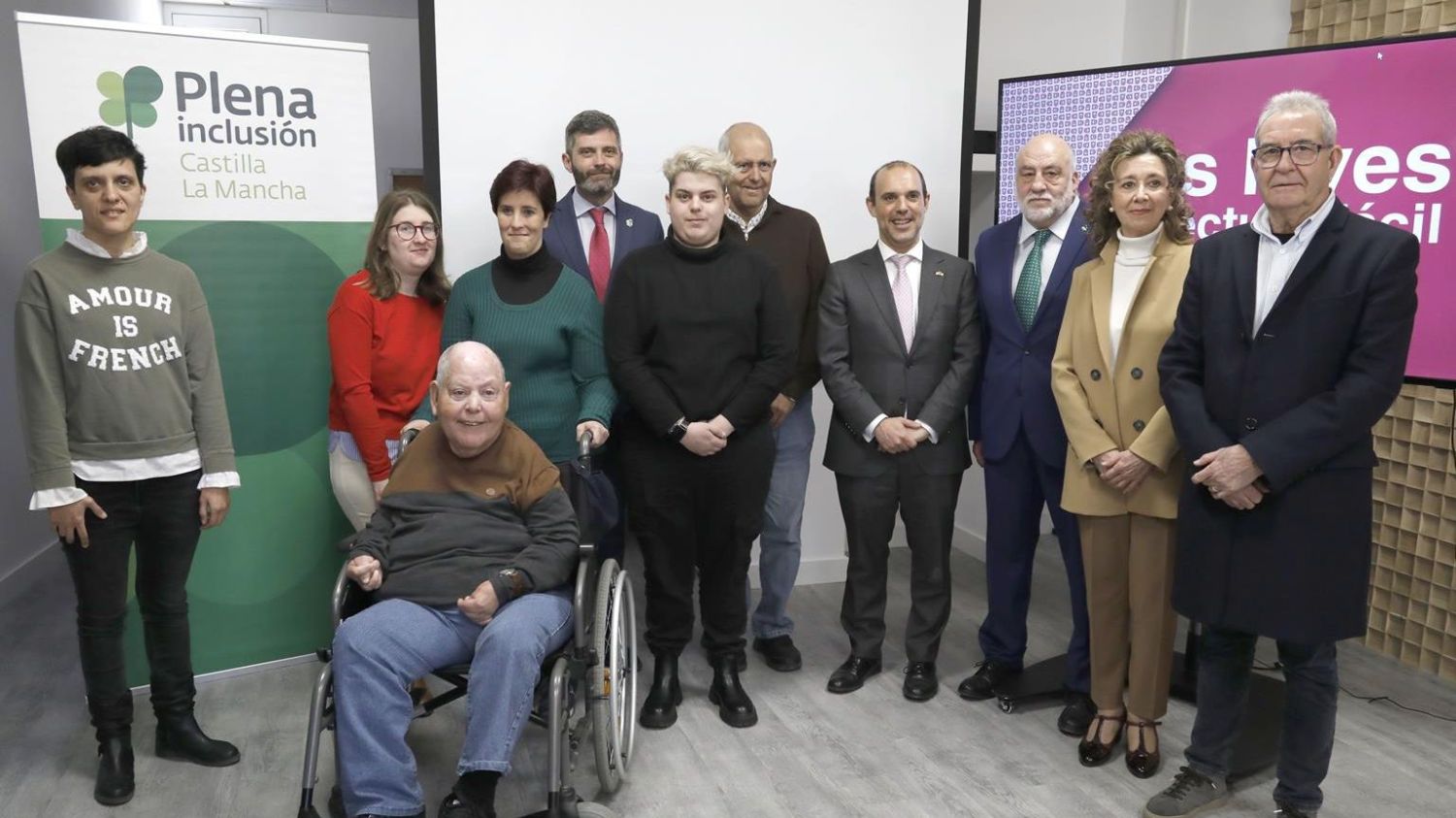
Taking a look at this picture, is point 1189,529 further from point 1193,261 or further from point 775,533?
point 775,533

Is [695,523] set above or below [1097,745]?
above

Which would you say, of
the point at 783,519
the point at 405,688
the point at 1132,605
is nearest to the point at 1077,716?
the point at 1132,605

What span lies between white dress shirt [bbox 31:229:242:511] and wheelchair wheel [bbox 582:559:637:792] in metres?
1.10

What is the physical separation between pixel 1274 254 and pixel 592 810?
2015 mm

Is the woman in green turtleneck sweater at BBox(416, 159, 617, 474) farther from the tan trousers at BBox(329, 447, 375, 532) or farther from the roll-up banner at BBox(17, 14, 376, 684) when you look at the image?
the roll-up banner at BBox(17, 14, 376, 684)

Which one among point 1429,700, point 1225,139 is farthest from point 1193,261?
point 1429,700

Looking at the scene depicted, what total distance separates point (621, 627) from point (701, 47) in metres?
2.31

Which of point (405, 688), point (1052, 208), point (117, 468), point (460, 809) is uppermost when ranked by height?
point (1052, 208)

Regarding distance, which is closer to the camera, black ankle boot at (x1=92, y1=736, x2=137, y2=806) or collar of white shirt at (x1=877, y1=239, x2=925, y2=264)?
black ankle boot at (x1=92, y1=736, x2=137, y2=806)

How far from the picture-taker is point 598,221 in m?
3.35

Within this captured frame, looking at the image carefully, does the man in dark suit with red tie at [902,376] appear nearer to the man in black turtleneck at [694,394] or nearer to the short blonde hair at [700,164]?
the man in black turtleneck at [694,394]

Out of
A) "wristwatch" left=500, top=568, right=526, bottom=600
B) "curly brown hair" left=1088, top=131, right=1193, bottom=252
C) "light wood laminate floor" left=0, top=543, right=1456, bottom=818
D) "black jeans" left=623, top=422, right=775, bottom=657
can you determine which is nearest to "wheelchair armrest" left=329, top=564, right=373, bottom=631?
"wristwatch" left=500, top=568, right=526, bottom=600

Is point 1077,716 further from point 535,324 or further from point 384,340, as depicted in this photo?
point 384,340

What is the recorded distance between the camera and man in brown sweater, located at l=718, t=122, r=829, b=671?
3.33 metres
